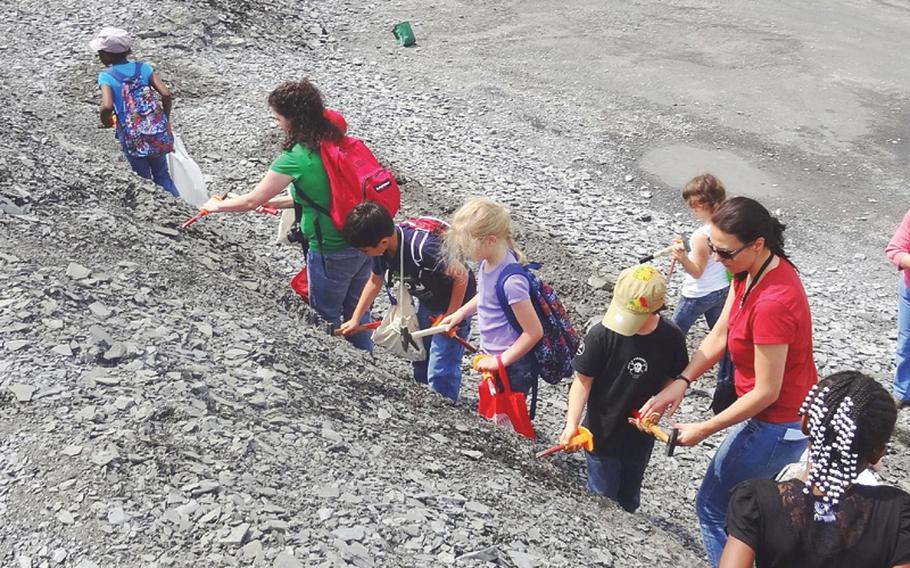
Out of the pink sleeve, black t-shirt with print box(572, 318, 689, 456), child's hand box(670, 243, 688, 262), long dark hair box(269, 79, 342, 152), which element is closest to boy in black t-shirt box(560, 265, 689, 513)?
black t-shirt with print box(572, 318, 689, 456)

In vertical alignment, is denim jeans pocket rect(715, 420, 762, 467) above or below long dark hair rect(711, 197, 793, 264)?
below

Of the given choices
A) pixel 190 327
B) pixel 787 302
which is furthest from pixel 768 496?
pixel 190 327

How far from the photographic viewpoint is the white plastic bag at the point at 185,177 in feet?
27.3

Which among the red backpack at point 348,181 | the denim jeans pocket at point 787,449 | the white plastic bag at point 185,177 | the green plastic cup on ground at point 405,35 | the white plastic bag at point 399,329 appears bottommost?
the green plastic cup on ground at point 405,35

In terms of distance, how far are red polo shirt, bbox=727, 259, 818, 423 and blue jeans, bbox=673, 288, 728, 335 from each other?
2.23 meters

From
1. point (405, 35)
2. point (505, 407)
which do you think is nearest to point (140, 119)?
point (505, 407)

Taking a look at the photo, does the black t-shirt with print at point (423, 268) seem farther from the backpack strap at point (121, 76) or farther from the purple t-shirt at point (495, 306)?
the backpack strap at point (121, 76)

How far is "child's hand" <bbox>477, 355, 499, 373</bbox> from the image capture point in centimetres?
508

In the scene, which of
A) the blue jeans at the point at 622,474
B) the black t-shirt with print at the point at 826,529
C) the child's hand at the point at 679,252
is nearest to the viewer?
the black t-shirt with print at the point at 826,529

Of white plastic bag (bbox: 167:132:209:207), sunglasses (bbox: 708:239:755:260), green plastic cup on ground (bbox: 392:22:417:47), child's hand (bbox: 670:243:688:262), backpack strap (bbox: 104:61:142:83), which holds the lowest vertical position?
green plastic cup on ground (bbox: 392:22:417:47)

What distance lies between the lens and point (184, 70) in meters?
13.0

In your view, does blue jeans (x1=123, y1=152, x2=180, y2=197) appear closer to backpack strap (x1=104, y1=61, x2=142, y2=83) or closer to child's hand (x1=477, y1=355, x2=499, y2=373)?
backpack strap (x1=104, y1=61, x2=142, y2=83)

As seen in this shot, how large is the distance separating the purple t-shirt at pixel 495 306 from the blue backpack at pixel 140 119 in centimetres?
405

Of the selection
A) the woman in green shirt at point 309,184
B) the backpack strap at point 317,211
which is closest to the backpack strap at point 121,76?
the woman in green shirt at point 309,184
